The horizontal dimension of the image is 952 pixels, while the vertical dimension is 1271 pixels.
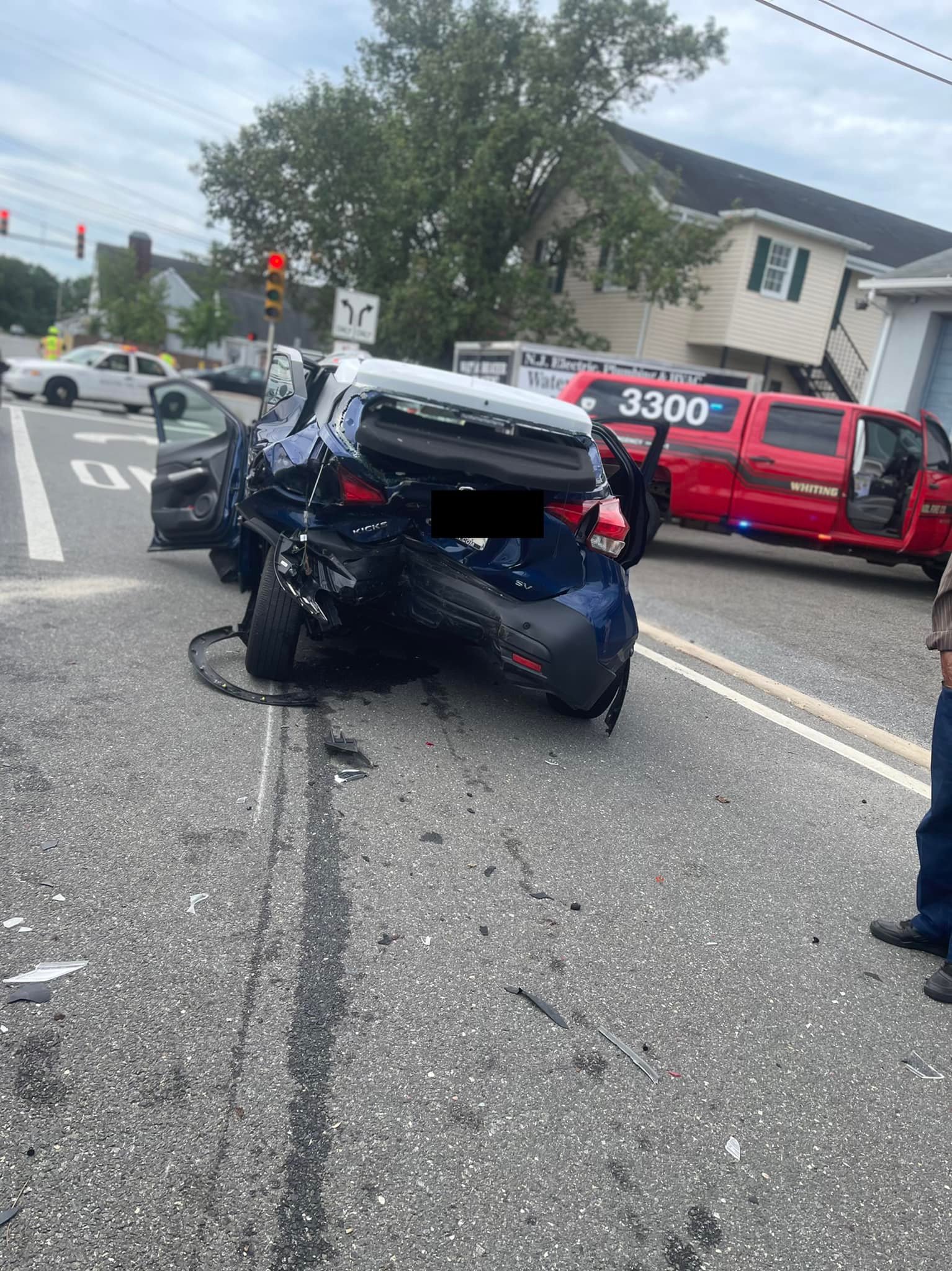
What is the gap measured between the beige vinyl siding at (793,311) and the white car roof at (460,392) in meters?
23.0

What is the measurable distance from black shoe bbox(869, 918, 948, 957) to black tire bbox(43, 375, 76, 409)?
2449cm

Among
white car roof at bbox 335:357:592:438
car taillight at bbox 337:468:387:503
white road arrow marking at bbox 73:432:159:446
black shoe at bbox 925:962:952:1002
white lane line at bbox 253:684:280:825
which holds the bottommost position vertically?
white road arrow marking at bbox 73:432:159:446

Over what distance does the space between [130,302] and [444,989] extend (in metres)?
63.1

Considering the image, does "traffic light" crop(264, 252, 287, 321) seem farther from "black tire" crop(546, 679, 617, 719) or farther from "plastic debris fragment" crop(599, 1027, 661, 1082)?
"plastic debris fragment" crop(599, 1027, 661, 1082)

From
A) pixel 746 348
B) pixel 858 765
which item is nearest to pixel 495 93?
pixel 746 348

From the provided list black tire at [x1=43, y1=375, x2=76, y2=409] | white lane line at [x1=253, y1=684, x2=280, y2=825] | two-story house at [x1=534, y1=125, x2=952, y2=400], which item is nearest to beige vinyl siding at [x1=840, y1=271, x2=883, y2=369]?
two-story house at [x1=534, y1=125, x2=952, y2=400]

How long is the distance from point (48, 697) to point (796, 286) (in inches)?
1014

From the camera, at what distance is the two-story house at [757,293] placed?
25625 millimetres

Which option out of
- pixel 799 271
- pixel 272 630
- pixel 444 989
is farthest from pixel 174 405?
pixel 799 271

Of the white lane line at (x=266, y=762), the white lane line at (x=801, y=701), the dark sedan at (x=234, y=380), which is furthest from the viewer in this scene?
the dark sedan at (x=234, y=380)

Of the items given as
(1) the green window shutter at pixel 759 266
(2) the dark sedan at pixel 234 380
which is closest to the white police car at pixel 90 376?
(2) the dark sedan at pixel 234 380

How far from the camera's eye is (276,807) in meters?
3.77

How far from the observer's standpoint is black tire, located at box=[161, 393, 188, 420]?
703cm

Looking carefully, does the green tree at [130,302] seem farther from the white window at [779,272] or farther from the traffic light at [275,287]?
the traffic light at [275,287]
